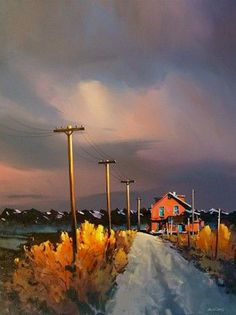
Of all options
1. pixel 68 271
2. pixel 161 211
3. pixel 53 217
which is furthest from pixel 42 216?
pixel 161 211

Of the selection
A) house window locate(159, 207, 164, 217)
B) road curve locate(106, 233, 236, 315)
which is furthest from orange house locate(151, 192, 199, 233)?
road curve locate(106, 233, 236, 315)

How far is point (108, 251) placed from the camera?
162 inches

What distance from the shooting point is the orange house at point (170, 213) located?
13.1ft

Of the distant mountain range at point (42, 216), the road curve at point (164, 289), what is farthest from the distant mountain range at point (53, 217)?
the road curve at point (164, 289)

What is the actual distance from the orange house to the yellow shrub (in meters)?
0.20

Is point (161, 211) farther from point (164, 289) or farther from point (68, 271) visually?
point (68, 271)

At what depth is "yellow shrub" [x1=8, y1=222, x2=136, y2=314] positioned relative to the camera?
3867 mm

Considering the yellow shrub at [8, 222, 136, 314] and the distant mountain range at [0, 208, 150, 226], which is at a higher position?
the distant mountain range at [0, 208, 150, 226]

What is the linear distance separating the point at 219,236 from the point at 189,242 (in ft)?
0.66

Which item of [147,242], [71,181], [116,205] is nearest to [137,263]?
[147,242]

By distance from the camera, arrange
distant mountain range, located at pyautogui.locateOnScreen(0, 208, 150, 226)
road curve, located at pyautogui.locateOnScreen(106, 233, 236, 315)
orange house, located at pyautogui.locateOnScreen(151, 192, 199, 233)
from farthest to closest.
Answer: distant mountain range, located at pyautogui.locateOnScreen(0, 208, 150, 226), orange house, located at pyautogui.locateOnScreen(151, 192, 199, 233), road curve, located at pyautogui.locateOnScreen(106, 233, 236, 315)

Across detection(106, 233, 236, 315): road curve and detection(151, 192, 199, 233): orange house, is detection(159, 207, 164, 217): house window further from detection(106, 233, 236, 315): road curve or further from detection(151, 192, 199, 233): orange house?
detection(106, 233, 236, 315): road curve

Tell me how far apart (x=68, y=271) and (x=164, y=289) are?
633 millimetres

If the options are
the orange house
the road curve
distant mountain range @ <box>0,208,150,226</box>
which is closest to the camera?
the road curve
